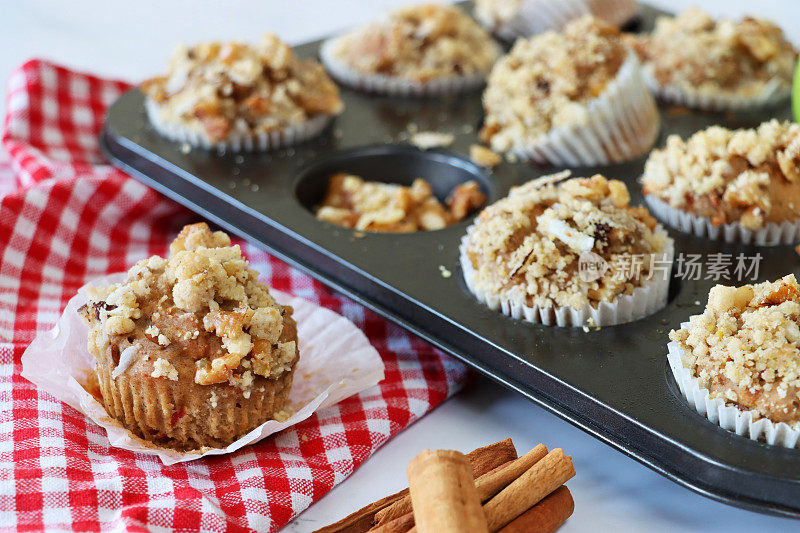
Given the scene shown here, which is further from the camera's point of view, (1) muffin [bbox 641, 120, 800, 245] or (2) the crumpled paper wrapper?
(1) muffin [bbox 641, 120, 800, 245]

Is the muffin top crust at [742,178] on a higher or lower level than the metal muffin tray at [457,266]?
higher

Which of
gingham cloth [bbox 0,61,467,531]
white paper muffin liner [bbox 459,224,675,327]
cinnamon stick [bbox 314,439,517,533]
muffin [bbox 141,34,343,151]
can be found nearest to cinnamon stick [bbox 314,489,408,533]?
cinnamon stick [bbox 314,439,517,533]

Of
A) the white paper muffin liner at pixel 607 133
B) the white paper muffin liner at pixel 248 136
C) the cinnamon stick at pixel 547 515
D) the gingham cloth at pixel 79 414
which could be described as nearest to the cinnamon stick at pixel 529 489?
the cinnamon stick at pixel 547 515

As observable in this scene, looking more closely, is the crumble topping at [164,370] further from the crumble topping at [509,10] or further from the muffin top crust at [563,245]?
the crumble topping at [509,10]

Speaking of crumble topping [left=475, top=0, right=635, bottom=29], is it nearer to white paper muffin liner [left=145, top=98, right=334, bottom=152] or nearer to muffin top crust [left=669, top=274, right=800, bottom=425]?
white paper muffin liner [left=145, top=98, right=334, bottom=152]

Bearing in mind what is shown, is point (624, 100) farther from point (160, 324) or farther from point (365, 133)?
point (160, 324)
